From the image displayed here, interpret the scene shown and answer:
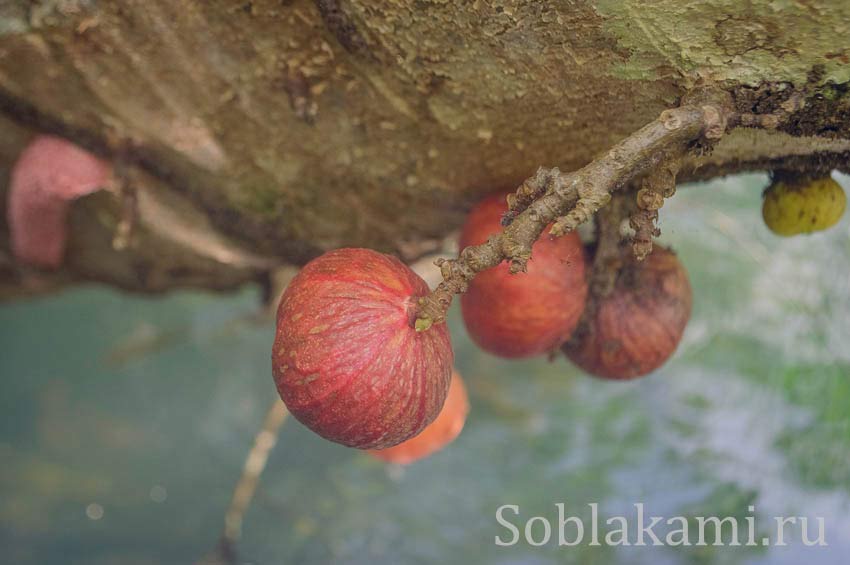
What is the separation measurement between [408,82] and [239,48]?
1.02 feet

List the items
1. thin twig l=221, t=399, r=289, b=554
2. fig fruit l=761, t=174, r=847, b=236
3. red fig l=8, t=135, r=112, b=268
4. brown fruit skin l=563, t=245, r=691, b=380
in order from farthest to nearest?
1. thin twig l=221, t=399, r=289, b=554
2. red fig l=8, t=135, r=112, b=268
3. brown fruit skin l=563, t=245, r=691, b=380
4. fig fruit l=761, t=174, r=847, b=236

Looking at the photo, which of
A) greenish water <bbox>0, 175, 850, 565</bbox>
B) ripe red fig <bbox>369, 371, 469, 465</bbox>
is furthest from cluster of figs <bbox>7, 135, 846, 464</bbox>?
greenish water <bbox>0, 175, 850, 565</bbox>

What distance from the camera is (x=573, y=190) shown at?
904mm

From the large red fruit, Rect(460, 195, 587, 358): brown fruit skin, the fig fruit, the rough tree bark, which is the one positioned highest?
the rough tree bark

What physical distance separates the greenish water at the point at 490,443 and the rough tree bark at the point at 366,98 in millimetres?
825

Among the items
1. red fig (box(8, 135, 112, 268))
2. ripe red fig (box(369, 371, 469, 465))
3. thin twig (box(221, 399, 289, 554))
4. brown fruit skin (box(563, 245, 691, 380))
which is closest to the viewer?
brown fruit skin (box(563, 245, 691, 380))

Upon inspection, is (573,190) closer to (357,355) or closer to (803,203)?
(357,355)

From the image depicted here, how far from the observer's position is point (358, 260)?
41.7 inches

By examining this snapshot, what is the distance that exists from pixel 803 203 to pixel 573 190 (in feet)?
1.49

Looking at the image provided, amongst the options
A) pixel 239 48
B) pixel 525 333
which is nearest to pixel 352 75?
pixel 239 48

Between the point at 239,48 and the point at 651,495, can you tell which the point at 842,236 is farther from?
the point at 239,48

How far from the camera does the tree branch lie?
2.93 feet

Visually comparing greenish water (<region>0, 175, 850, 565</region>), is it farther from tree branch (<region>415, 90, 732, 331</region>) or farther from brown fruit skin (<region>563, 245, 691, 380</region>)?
tree branch (<region>415, 90, 732, 331</region>)

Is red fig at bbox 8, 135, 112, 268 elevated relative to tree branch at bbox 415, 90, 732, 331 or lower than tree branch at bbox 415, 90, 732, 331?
elevated
